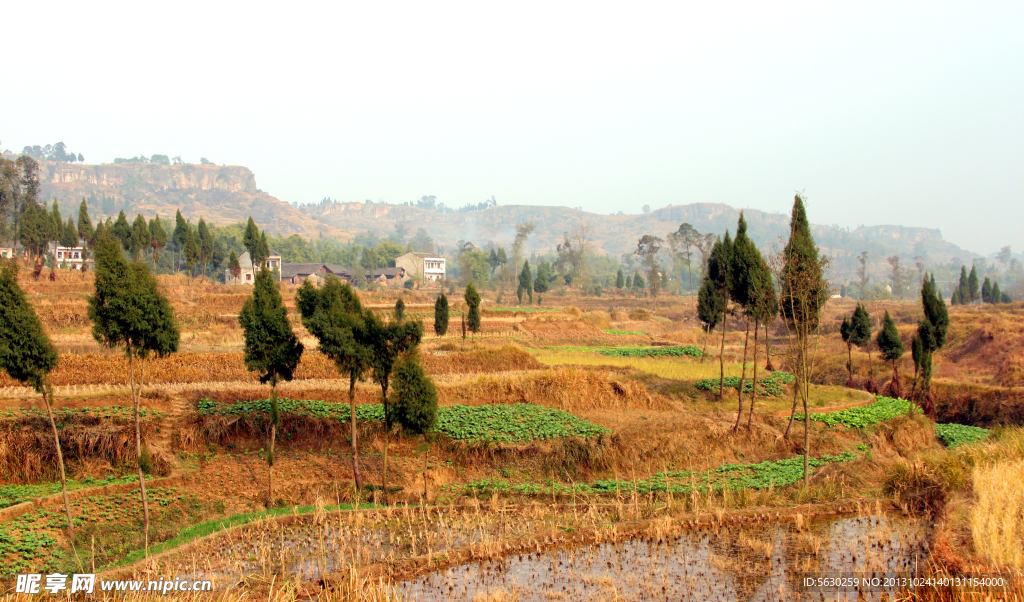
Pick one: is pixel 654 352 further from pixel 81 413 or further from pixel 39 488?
pixel 39 488

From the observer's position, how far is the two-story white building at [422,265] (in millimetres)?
104750

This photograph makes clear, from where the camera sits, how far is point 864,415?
66.8 feet

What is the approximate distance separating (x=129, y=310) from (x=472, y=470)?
8.62 m

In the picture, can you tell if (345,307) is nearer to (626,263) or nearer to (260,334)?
(260,334)

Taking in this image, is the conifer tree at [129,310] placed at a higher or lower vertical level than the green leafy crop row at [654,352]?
higher

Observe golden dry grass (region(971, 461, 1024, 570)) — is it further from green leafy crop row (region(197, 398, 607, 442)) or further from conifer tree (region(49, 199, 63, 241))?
conifer tree (region(49, 199, 63, 241))

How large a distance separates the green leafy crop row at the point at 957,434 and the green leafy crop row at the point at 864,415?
1.10 meters

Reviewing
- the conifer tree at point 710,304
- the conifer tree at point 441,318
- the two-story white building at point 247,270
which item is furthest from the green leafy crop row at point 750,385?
the two-story white building at point 247,270

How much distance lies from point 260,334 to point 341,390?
22.0ft

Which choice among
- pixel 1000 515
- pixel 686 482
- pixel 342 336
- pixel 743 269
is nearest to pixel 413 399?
pixel 342 336

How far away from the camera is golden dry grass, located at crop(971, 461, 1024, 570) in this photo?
7668 mm

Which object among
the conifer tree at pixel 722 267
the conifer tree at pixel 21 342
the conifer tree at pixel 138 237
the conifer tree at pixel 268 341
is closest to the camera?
the conifer tree at pixel 21 342

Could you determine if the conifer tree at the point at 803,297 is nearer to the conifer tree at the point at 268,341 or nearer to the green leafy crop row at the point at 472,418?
the green leafy crop row at the point at 472,418

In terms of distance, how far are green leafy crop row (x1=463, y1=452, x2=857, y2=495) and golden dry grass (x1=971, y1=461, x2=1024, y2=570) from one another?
4.02 metres
